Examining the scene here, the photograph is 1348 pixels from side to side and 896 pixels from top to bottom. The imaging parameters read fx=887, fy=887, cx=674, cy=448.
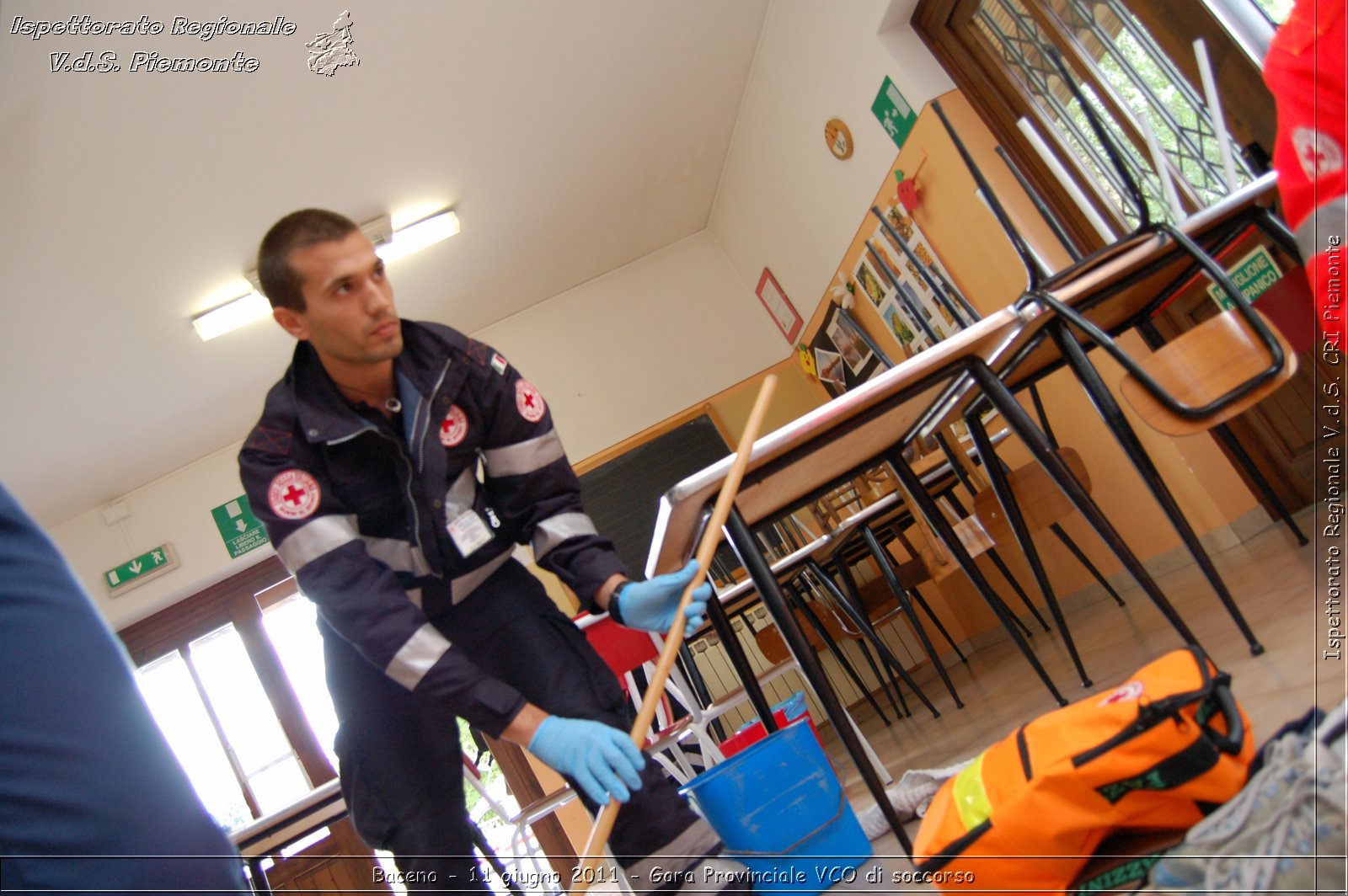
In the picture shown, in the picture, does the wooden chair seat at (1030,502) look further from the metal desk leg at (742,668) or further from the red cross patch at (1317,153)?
the red cross patch at (1317,153)

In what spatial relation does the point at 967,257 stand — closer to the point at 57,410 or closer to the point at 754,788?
the point at 754,788

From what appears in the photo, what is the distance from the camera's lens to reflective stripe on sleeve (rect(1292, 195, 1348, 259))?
4.72ft

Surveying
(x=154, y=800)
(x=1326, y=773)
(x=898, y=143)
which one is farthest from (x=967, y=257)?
(x=154, y=800)

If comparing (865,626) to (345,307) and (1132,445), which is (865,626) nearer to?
(1132,445)

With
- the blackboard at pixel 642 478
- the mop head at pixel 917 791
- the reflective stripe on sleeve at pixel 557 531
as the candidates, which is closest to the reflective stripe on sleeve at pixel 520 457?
the reflective stripe on sleeve at pixel 557 531

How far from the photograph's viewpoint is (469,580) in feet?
5.24

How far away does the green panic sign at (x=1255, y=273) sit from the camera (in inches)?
64.6

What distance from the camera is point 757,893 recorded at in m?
1.34

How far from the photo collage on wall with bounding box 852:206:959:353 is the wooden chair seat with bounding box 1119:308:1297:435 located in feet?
7.06

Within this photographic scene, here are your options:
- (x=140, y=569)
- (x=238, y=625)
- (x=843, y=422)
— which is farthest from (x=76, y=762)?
(x=140, y=569)

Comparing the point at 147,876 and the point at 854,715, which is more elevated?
the point at 147,876

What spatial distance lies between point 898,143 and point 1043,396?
49.0 inches

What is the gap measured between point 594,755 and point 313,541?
0.58 meters

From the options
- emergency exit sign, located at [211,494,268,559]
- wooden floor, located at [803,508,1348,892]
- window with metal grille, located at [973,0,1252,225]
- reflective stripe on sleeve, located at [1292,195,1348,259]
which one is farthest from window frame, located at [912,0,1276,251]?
emergency exit sign, located at [211,494,268,559]
